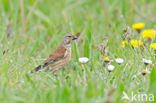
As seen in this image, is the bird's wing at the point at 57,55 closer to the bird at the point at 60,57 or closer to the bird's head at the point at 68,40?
the bird at the point at 60,57

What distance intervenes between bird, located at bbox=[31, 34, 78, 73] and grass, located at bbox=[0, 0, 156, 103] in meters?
0.09

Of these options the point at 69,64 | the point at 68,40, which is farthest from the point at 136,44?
the point at 68,40

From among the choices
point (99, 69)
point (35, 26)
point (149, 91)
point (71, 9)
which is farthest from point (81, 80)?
point (71, 9)

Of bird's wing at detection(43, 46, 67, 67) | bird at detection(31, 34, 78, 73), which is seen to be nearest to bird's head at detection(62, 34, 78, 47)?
bird at detection(31, 34, 78, 73)

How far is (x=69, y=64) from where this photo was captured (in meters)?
5.04

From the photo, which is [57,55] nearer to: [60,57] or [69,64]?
[60,57]

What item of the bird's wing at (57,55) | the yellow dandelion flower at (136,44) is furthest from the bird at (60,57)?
the yellow dandelion flower at (136,44)

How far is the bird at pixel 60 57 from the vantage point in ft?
16.0

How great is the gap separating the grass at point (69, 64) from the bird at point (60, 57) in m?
0.09

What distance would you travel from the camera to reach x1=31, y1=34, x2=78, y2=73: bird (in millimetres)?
4884

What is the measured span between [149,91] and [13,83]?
132 cm

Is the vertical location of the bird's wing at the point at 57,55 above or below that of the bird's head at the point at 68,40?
below

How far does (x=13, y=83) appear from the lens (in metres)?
3.91

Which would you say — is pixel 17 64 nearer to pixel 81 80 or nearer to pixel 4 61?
pixel 4 61
